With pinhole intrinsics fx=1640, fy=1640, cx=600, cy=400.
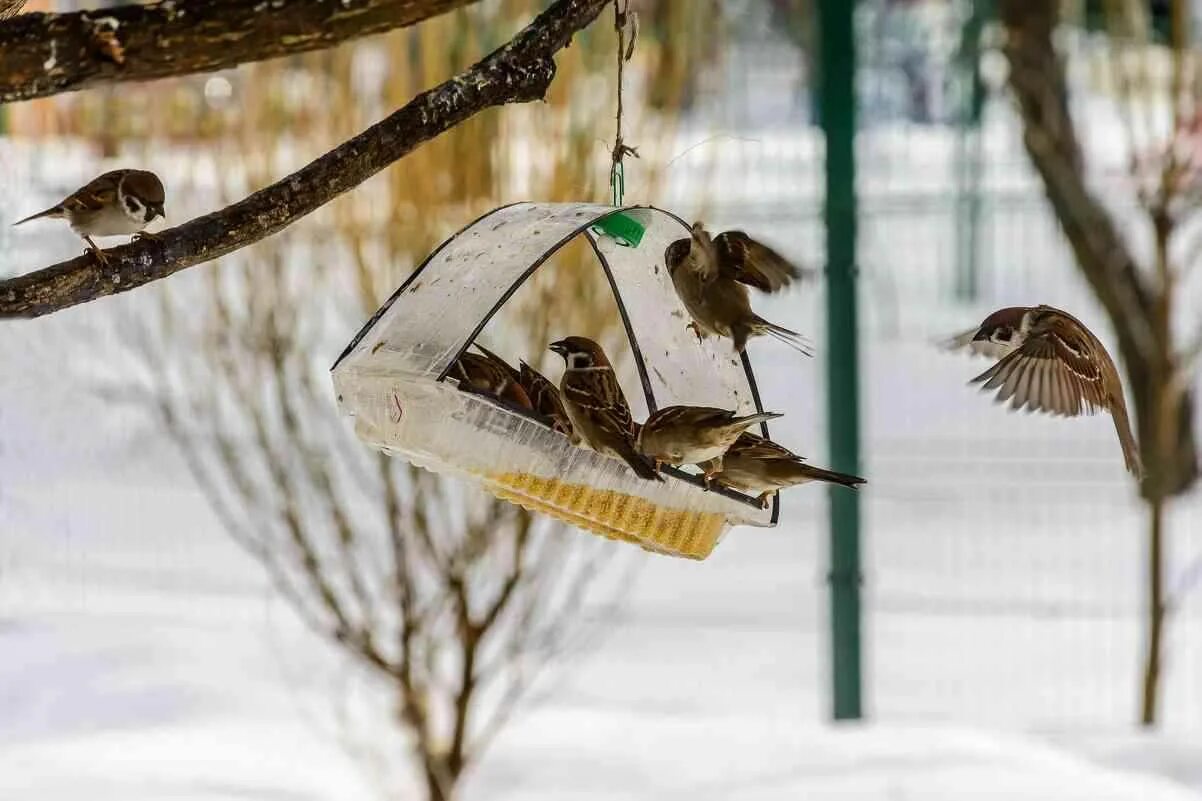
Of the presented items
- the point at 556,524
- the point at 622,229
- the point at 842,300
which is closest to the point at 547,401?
the point at 622,229

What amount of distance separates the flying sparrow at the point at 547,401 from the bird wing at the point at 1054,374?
0.59 metres

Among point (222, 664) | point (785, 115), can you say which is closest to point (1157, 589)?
point (222, 664)

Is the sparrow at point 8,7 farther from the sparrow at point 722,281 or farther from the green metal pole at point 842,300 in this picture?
the green metal pole at point 842,300

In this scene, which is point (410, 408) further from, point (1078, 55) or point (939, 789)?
point (1078, 55)

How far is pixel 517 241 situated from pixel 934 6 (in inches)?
376

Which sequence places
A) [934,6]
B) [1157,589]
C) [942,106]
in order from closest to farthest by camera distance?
[1157,589] < [942,106] < [934,6]

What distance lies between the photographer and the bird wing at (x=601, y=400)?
2230 mm

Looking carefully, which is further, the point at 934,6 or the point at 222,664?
the point at 934,6

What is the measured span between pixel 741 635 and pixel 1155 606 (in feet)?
6.08

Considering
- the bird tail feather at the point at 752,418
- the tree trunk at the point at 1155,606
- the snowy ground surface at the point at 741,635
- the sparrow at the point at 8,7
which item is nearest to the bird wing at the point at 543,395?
the bird tail feather at the point at 752,418

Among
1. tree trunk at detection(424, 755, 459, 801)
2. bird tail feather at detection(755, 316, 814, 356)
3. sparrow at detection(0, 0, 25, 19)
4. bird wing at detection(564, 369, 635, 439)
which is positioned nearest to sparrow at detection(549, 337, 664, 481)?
bird wing at detection(564, 369, 635, 439)

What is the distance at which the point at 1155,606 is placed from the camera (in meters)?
5.52

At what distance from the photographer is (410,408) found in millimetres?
2303

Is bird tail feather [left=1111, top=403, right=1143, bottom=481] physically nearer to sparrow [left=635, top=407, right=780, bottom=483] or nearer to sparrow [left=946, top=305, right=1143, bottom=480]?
sparrow [left=946, top=305, right=1143, bottom=480]
